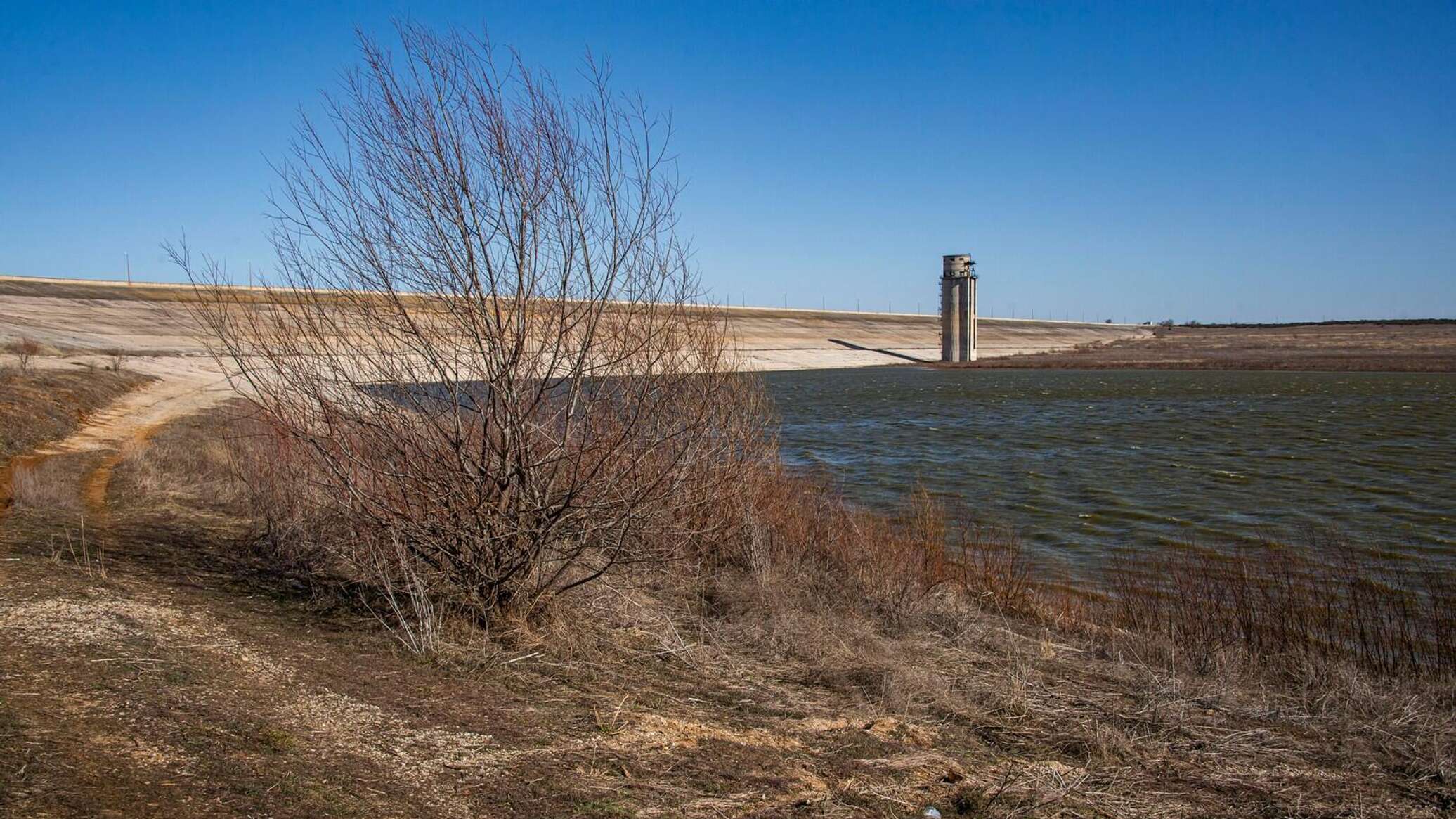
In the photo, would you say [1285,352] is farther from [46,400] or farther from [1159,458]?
[46,400]

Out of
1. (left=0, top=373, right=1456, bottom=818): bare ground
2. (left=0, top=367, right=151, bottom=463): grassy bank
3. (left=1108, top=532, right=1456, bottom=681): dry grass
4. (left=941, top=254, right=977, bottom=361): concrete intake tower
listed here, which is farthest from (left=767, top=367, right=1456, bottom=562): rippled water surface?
(left=941, top=254, right=977, bottom=361): concrete intake tower

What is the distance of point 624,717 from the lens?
5.80 meters

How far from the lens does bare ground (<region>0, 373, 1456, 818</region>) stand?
4594mm

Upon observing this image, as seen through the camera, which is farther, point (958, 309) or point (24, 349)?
point (958, 309)

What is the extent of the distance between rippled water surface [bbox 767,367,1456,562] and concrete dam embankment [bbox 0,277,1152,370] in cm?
488

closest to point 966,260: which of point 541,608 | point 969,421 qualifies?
point 969,421

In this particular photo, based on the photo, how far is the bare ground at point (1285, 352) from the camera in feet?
229

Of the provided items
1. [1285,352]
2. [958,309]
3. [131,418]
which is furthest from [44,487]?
[1285,352]

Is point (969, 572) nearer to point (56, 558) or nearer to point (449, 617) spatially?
point (449, 617)

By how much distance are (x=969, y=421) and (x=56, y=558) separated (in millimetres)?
30591

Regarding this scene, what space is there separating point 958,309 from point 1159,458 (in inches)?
2568

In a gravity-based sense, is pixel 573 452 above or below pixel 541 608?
above

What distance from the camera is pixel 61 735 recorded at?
4.57 metres

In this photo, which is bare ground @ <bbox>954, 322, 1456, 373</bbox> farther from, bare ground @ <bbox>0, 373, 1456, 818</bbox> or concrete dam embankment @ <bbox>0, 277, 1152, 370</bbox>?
bare ground @ <bbox>0, 373, 1456, 818</bbox>
